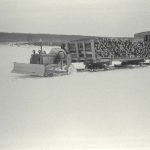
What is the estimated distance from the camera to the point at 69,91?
2252 mm

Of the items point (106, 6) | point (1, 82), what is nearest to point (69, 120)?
point (1, 82)

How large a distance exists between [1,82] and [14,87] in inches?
3.3

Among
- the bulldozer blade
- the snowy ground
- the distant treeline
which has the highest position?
the distant treeline

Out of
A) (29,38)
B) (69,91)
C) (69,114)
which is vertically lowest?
(69,114)

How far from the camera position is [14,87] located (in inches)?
83.6

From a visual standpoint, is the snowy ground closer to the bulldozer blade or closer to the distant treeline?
the distant treeline

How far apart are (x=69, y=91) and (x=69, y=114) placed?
227 millimetres

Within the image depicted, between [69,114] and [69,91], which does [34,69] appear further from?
[69,114]

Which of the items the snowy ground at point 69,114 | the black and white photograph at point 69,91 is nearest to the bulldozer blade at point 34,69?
the black and white photograph at point 69,91

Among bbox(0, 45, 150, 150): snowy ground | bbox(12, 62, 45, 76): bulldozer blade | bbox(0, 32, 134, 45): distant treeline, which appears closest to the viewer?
bbox(0, 45, 150, 150): snowy ground

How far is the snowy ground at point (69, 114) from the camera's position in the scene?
6.44 feet

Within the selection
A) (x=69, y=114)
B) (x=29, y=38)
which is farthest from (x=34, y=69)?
(x=69, y=114)

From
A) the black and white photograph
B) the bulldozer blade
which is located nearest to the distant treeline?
the black and white photograph

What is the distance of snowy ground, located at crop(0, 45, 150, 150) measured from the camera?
1.96m
